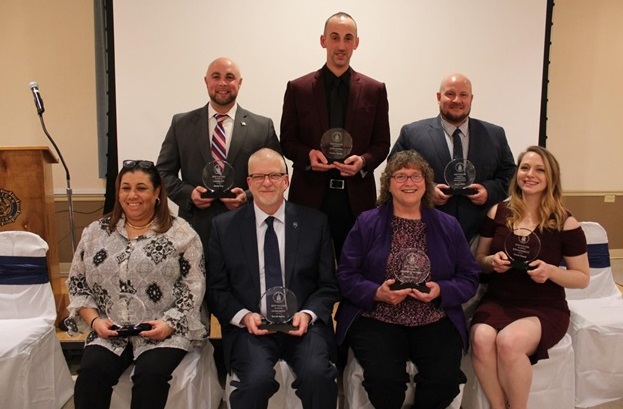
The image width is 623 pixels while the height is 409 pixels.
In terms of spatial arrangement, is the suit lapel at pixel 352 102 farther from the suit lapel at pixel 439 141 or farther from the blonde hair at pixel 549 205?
the blonde hair at pixel 549 205

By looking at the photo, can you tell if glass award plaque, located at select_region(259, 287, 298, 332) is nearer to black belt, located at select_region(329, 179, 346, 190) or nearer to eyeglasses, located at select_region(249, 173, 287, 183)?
eyeglasses, located at select_region(249, 173, 287, 183)

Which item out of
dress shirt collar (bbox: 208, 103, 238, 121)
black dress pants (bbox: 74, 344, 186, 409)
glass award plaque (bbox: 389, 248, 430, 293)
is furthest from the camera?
dress shirt collar (bbox: 208, 103, 238, 121)

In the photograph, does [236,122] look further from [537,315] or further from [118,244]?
[537,315]

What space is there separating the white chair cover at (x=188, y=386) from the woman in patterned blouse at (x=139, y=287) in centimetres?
5

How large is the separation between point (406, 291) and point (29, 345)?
5.83ft

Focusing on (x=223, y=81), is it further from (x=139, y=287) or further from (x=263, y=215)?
(x=139, y=287)

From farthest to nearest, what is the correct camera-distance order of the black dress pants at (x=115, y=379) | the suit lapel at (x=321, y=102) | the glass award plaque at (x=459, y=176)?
the suit lapel at (x=321, y=102) < the glass award plaque at (x=459, y=176) < the black dress pants at (x=115, y=379)

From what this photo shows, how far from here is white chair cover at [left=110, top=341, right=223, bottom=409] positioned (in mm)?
2211

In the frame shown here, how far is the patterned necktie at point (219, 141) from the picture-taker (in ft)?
9.82

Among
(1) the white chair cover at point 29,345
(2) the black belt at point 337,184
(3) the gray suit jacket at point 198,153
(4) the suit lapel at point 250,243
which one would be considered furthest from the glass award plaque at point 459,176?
(1) the white chair cover at point 29,345

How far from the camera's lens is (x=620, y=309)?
288cm

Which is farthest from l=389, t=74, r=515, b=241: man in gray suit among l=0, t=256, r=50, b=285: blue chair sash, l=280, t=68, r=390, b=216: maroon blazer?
l=0, t=256, r=50, b=285: blue chair sash

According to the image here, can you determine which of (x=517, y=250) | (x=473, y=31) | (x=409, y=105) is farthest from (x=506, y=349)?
(x=473, y=31)

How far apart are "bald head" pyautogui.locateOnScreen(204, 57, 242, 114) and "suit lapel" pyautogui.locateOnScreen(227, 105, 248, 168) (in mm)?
114
